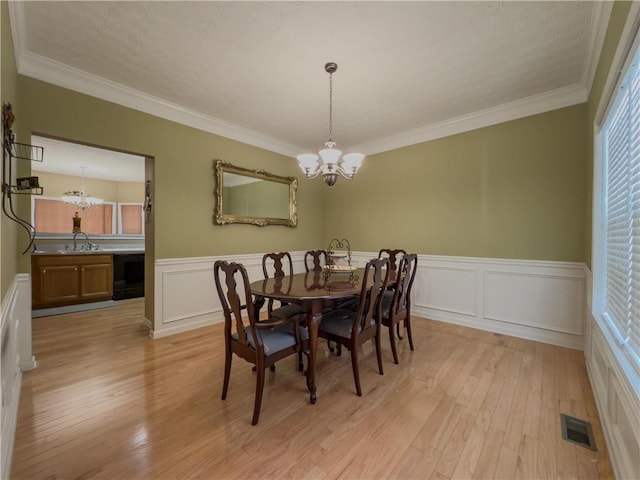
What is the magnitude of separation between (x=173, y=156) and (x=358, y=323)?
110 inches

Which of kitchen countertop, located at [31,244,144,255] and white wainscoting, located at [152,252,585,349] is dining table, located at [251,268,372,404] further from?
kitchen countertop, located at [31,244,144,255]

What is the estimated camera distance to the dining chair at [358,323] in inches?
77.9

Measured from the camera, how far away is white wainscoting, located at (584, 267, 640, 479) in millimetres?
1098

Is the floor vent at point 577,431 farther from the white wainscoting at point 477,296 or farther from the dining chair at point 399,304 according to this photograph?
the white wainscoting at point 477,296

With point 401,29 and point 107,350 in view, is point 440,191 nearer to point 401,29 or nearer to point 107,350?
point 401,29

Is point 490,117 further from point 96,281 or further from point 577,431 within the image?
point 96,281

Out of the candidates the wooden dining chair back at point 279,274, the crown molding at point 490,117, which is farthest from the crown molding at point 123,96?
the crown molding at point 490,117

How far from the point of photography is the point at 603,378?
5.55 ft

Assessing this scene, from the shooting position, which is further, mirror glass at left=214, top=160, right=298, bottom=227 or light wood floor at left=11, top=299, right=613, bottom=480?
mirror glass at left=214, top=160, right=298, bottom=227

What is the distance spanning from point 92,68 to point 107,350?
265 centimetres

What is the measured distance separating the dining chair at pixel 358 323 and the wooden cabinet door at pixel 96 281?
420 cm

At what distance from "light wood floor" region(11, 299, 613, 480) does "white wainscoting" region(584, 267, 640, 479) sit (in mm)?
120

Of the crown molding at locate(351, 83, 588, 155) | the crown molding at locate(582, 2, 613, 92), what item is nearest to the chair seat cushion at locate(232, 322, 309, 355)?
the crown molding at locate(582, 2, 613, 92)

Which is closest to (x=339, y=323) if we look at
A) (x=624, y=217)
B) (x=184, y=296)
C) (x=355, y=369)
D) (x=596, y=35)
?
(x=355, y=369)
